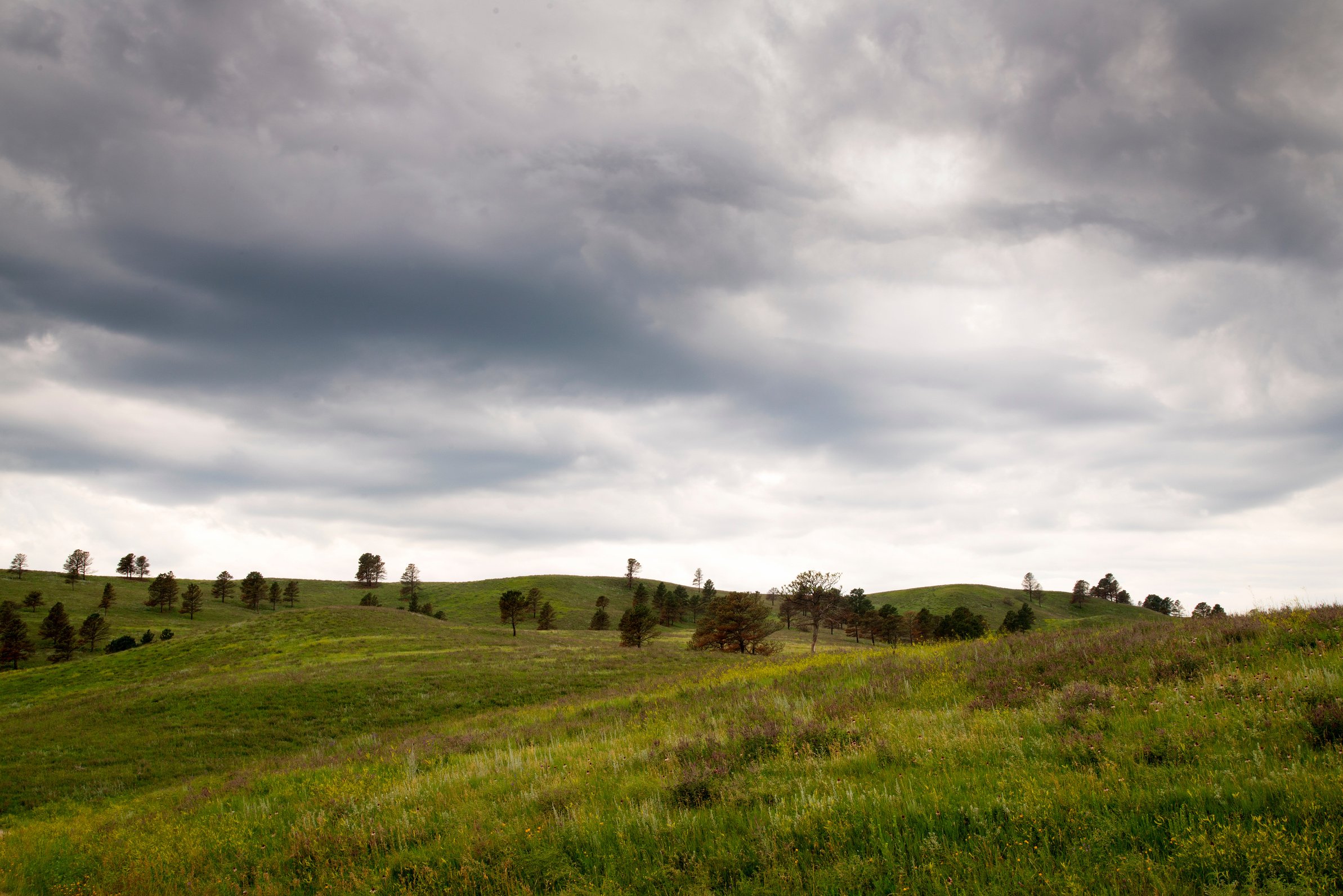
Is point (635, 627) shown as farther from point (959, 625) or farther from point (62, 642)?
point (62, 642)

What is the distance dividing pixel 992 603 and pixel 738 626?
4947 inches

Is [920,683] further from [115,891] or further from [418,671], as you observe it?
[418,671]

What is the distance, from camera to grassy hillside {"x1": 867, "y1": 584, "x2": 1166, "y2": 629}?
148m

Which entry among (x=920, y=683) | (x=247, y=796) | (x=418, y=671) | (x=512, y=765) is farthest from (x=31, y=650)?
(x=920, y=683)

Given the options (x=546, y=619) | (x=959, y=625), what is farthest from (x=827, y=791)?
(x=546, y=619)

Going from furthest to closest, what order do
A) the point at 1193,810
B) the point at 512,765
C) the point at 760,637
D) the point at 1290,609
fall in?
1. the point at 760,637
2. the point at 1290,609
3. the point at 512,765
4. the point at 1193,810

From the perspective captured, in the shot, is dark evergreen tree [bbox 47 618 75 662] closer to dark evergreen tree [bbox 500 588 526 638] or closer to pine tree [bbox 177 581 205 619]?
pine tree [bbox 177 581 205 619]

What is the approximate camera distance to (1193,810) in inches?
178

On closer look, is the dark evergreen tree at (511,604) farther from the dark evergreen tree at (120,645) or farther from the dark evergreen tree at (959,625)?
the dark evergreen tree at (959,625)

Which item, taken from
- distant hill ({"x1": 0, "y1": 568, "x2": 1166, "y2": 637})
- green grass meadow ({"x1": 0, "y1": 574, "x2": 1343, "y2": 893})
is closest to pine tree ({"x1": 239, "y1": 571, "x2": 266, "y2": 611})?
distant hill ({"x1": 0, "y1": 568, "x2": 1166, "y2": 637})

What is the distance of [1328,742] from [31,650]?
407ft

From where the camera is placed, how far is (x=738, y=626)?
6081cm

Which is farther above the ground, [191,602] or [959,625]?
[959,625]

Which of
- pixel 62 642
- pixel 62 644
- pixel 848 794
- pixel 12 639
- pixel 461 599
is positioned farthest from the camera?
pixel 461 599
